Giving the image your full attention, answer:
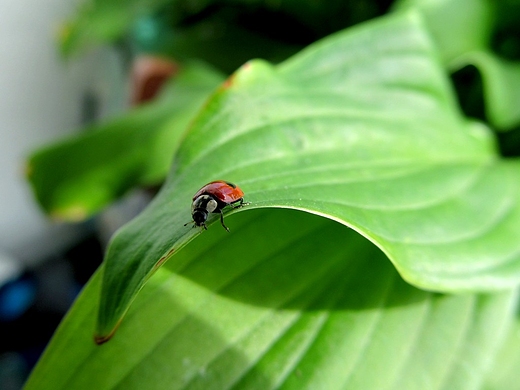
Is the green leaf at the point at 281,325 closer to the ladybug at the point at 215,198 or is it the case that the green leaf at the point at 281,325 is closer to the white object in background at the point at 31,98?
the ladybug at the point at 215,198

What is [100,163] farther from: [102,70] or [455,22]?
[102,70]

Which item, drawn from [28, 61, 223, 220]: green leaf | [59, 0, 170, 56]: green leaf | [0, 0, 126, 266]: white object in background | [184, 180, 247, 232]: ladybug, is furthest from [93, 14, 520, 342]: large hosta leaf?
[0, 0, 126, 266]: white object in background

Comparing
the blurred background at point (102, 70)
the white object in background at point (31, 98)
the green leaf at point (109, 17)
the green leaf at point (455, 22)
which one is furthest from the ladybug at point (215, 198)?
the white object in background at point (31, 98)

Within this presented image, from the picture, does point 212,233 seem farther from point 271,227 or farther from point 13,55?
point 13,55

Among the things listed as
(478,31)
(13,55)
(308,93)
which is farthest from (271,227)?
(13,55)

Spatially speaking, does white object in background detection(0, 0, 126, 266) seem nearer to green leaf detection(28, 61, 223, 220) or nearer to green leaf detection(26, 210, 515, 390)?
green leaf detection(28, 61, 223, 220)
